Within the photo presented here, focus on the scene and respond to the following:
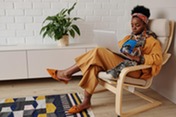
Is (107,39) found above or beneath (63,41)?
above

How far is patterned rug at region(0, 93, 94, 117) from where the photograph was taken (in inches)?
74.9

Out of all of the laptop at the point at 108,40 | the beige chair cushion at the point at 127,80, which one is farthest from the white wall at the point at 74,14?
the laptop at the point at 108,40

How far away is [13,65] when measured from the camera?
2.54 metres

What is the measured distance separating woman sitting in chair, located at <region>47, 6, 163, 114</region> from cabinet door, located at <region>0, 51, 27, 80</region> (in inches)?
26.0

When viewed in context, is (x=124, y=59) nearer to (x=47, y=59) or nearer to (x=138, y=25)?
(x=138, y=25)

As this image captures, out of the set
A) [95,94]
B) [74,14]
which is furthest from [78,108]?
[74,14]

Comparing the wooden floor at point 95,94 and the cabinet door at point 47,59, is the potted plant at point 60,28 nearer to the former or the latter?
the cabinet door at point 47,59

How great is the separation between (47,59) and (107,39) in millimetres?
1060

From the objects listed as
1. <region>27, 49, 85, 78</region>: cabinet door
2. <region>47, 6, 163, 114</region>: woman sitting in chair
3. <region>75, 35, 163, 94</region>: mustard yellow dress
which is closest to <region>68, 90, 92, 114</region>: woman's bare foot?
<region>47, 6, 163, 114</region>: woman sitting in chair

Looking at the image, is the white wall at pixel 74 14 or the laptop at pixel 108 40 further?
the white wall at pixel 74 14

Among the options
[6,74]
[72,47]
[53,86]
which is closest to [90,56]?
[72,47]

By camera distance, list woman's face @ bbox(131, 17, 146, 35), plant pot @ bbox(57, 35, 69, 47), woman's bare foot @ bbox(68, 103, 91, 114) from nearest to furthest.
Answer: woman's bare foot @ bbox(68, 103, 91, 114)
woman's face @ bbox(131, 17, 146, 35)
plant pot @ bbox(57, 35, 69, 47)

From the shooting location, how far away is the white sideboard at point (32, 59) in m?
2.52

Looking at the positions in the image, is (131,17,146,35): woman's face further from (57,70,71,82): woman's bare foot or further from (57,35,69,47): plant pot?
(57,35,69,47): plant pot
